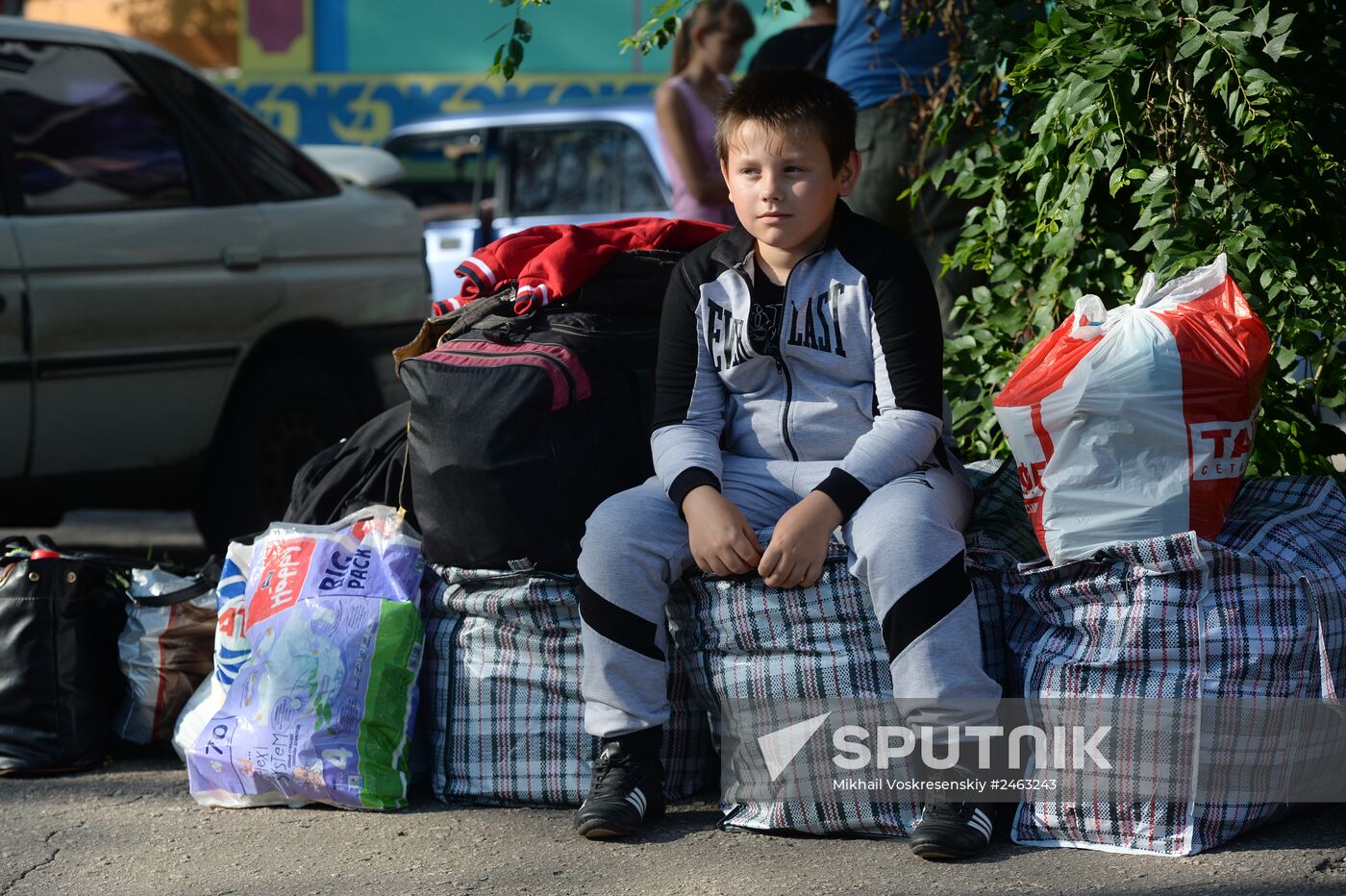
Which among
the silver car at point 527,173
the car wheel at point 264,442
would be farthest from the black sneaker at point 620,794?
the silver car at point 527,173

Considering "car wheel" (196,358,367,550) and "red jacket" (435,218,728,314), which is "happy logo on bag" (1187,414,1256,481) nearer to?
"red jacket" (435,218,728,314)

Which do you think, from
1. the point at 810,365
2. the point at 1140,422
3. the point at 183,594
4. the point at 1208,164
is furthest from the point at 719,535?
the point at 183,594

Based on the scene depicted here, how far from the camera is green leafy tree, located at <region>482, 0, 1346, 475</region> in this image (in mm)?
3121

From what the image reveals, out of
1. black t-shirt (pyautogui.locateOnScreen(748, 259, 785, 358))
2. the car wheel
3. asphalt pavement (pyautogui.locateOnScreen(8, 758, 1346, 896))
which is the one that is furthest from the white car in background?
black t-shirt (pyautogui.locateOnScreen(748, 259, 785, 358))

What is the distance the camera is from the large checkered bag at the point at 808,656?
296 cm

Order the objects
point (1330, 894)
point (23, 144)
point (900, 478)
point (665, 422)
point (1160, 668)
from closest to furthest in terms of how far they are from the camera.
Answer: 1. point (1330, 894)
2. point (1160, 668)
3. point (900, 478)
4. point (665, 422)
5. point (23, 144)

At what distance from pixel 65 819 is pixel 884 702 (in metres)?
1.63

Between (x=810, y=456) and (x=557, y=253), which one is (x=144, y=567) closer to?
(x=557, y=253)

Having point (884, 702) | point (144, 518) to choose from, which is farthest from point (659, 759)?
point (144, 518)

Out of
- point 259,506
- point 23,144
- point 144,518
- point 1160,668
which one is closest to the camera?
point 1160,668

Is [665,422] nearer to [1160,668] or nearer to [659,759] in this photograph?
[659,759]

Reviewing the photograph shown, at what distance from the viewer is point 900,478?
3.01 m

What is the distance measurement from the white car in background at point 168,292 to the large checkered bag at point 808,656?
8.47 ft

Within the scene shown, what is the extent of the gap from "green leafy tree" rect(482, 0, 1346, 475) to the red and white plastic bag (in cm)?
34
